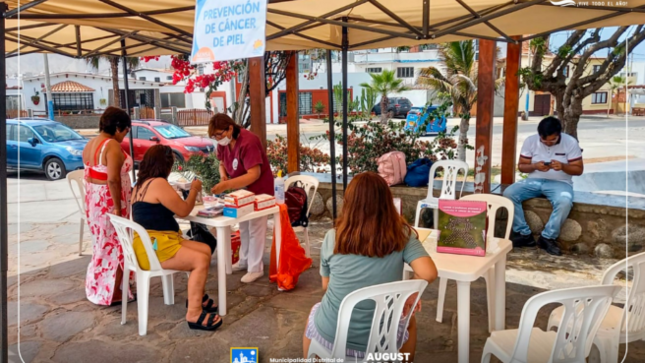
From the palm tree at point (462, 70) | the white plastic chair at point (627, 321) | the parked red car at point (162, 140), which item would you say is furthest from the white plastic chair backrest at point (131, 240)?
the parked red car at point (162, 140)

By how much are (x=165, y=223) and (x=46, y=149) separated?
965cm

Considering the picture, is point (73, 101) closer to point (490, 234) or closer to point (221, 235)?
point (221, 235)

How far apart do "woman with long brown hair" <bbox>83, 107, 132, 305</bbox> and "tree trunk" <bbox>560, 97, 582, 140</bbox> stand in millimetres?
5160

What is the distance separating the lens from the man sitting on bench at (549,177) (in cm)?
498

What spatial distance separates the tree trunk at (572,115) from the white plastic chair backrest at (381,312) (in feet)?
16.4

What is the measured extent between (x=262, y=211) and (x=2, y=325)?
1.83 meters

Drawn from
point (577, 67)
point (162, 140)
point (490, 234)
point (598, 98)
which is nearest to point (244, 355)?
point (490, 234)

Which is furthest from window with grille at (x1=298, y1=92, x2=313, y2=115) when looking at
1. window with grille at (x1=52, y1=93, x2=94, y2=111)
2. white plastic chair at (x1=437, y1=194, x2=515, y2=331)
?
white plastic chair at (x1=437, y1=194, x2=515, y2=331)

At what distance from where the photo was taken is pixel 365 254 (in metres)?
2.28

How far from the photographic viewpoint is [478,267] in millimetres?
2654

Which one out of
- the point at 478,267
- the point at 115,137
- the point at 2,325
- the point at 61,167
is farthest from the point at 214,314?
the point at 61,167

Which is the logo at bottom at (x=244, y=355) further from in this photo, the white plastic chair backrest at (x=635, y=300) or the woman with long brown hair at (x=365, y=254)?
the white plastic chair backrest at (x=635, y=300)

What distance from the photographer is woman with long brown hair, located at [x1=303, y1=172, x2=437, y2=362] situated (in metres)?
2.24

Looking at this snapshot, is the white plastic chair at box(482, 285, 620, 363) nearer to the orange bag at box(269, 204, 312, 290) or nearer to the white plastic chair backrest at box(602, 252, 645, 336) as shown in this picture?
the white plastic chair backrest at box(602, 252, 645, 336)
